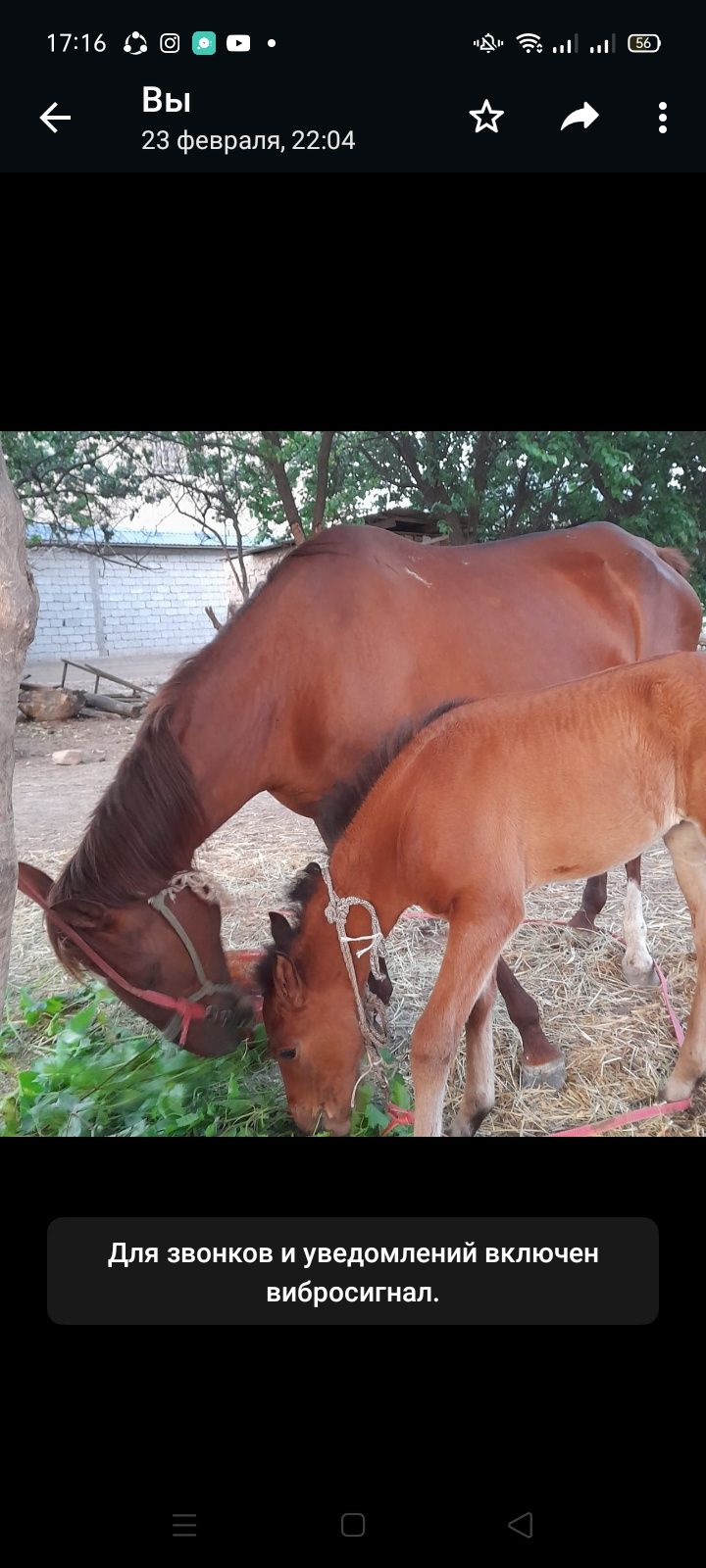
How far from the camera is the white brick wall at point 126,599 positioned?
6.32 m

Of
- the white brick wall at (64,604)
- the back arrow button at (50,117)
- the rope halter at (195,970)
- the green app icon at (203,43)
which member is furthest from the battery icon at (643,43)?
the white brick wall at (64,604)

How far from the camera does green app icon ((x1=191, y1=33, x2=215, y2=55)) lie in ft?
2.78

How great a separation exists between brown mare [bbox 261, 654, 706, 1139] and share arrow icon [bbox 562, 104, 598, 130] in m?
1.28

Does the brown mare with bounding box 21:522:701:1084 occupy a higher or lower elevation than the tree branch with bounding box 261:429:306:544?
lower

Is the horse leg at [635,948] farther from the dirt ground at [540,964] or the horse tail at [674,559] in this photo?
the horse tail at [674,559]

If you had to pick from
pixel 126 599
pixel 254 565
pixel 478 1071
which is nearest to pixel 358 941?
pixel 478 1071

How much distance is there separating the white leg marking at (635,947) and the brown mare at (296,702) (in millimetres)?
724

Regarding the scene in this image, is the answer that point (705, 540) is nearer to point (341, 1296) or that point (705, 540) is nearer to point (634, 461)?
point (634, 461)

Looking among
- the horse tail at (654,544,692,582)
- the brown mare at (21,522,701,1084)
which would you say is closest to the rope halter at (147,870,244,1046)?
the brown mare at (21,522,701,1084)

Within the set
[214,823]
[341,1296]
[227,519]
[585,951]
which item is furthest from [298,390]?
[227,519]

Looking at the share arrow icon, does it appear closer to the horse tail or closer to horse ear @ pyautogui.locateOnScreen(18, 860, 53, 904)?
horse ear @ pyautogui.locateOnScreen(18, 860, 53, 904)
